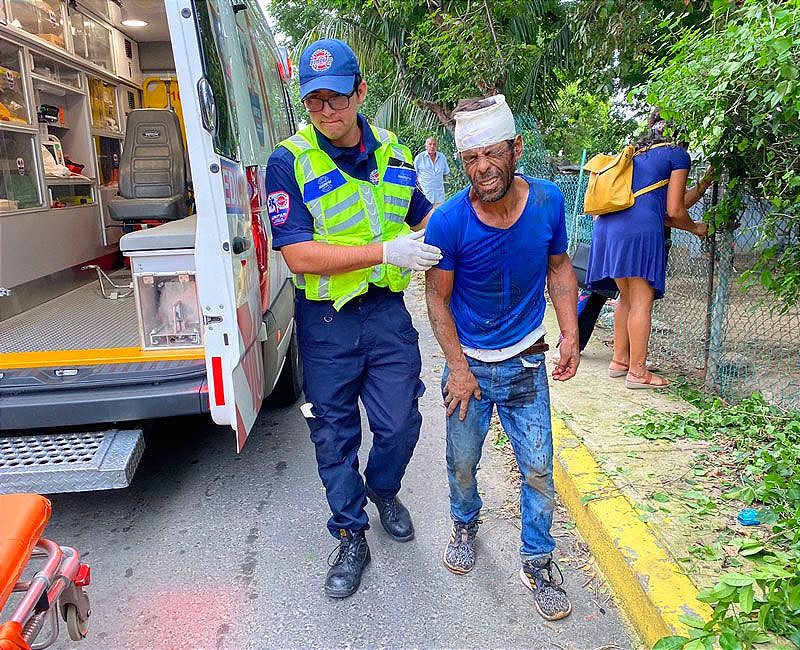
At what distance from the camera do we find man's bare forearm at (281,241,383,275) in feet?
8.31

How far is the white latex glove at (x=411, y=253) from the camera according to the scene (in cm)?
238

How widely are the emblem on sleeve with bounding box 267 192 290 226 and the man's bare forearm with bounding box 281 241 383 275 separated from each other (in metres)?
0.12

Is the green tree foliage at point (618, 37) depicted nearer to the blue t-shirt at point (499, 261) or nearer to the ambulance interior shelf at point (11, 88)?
the blue t-shirt at point (499, 261)

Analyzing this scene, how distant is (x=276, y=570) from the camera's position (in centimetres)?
297

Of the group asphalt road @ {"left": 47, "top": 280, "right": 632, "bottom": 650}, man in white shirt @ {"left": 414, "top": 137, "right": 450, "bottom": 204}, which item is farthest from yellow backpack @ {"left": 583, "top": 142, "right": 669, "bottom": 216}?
man in white shirt @ {"left": 414, "top": 137, "right": 450, "bottom": 204}

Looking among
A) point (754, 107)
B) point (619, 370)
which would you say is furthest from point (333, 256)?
point (619, 370)

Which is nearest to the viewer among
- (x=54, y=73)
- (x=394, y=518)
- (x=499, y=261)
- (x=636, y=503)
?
(x=499, y=261)

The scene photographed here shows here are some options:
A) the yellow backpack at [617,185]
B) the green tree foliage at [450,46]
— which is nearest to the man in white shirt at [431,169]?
the green tree foliage at [450,46]

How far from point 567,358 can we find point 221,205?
1554 millimetres

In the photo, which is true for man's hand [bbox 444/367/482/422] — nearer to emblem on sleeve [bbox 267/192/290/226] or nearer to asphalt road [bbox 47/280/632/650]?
asphalt road [bbox 47/280/632/650]

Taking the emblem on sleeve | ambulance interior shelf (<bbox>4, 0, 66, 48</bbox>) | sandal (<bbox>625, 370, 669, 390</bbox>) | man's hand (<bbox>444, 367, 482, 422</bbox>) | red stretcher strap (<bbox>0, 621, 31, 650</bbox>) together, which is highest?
ambulance interior shelf (<bbox>4, 0, 66, 48</bbox>)

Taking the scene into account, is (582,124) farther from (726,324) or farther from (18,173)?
(18,173)

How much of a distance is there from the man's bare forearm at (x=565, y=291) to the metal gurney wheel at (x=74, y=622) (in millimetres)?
1972

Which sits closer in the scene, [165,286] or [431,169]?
[165,286]
